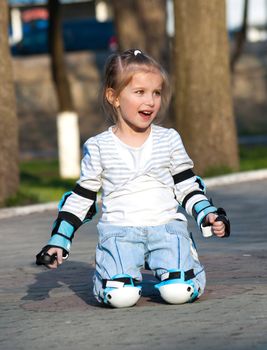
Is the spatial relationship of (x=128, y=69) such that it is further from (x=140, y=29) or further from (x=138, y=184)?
(x=140, y=29)

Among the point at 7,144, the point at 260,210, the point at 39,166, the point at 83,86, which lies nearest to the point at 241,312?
the point at 260,210

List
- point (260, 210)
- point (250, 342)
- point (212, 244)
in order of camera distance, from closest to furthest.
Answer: point (250, 342) → point (212, 244) → point (260, 210)

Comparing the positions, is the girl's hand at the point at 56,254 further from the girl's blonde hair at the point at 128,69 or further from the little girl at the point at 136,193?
the girl's blonde hair at the point at 128,69

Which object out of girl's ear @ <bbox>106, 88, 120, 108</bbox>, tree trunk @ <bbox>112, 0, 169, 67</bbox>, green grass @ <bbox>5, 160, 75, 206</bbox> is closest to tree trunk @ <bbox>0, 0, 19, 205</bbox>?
green grass @ <bbox>5, 160, 75, 206</bbox>

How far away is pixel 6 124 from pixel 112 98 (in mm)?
7207

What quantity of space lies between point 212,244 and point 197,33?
744 centimetres

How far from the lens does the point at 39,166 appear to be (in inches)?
934

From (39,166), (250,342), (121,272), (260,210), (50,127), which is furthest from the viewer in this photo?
(50,127)

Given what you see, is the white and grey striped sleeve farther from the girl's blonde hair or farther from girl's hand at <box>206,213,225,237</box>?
girl's hand at <box>206,213,225,237</box>

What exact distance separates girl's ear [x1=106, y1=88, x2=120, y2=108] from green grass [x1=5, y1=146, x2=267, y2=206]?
22.9ft

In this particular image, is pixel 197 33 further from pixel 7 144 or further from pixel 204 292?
pixel 204 292

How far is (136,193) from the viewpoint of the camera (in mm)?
6922

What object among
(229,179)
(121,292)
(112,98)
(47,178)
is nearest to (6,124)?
(229,179)

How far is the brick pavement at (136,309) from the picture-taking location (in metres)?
5.78
